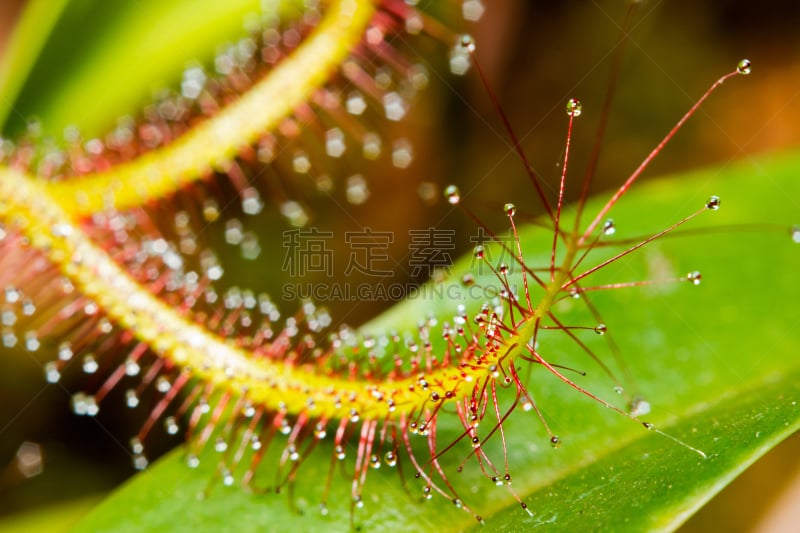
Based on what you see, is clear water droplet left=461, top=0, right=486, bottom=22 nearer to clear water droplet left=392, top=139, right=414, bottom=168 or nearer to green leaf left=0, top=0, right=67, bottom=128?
clear water droplet left=392, top=139, right=414, bottom=168

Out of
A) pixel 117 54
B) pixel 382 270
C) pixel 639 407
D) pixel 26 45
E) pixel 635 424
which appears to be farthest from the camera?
pixel 382 270

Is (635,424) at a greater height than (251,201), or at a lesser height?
lesser

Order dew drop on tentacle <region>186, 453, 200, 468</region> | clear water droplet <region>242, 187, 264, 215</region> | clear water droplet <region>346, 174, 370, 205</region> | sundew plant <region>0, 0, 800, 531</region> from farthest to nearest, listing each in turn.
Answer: clear water droplet <region>346, 174, 370, 205</region>, clear water droplet <region>242, 187, 264, 215</region>, dew drop on tentacle <region>186, 453, 200, 468</region>, sundew plant <region>0, 0, 800, 531</region>

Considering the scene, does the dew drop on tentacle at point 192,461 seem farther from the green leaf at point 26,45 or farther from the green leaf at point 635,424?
the green leaf at point 26,45

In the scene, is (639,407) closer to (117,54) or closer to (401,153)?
(401,153)

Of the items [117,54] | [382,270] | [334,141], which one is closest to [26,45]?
[117,54]

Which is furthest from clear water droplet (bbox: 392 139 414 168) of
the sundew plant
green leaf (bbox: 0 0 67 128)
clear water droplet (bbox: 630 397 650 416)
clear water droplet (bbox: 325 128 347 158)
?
clear water droplet (bbox: 630 397 650 416)

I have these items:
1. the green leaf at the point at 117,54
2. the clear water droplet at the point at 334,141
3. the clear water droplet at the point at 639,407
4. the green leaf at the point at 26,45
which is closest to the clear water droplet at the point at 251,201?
the clear water droplet at the point at 334,141


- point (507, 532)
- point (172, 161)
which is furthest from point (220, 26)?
point (507, 532)
